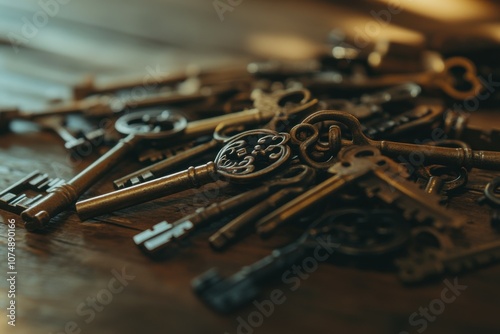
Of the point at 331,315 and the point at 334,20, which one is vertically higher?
the point at 334,20

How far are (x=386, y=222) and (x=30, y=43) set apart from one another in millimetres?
2355

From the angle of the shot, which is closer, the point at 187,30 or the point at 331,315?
the point at 331,315

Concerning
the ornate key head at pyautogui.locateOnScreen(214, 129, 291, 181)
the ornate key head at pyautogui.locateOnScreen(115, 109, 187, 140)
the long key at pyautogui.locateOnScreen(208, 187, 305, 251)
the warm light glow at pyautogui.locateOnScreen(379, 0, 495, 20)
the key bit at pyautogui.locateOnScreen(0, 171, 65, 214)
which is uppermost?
the warm light glow at pyautogui.locateOnScreen(379, 0, 495, 20)

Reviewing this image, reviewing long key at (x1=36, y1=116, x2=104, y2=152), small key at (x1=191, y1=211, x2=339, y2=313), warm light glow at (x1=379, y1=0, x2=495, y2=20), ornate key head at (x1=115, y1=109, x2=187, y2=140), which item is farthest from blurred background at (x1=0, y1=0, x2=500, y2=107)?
small key at (x1=191, y1=211, x2=339, y2=313)

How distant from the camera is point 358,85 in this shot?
6.06 feet

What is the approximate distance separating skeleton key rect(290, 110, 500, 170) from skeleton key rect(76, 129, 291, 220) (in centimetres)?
5

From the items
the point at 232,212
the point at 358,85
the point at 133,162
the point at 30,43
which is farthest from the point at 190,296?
the point at 30,43

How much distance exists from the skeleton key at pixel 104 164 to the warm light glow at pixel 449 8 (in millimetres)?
1505

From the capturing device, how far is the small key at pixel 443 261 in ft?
3.33

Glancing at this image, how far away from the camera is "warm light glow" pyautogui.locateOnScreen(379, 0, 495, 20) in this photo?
241cm

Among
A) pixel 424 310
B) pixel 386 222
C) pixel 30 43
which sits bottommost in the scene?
pixel 424 310

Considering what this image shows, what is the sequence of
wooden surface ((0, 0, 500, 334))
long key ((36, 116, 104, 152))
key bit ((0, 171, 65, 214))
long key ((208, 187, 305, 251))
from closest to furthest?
1. wooden surface ((0, 0, 500, 334))
2. long key ((208, 187, 305, 251))
3. key bit ((0, 171, 65, 214))
4. long key ((36, 116, 104, 152))

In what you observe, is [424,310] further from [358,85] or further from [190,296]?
[358,85]

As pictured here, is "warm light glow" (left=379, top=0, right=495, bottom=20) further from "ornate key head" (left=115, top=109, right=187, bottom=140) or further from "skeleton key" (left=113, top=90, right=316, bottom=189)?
"ornate key head" (left=115, top=109, right=187, bottom=140)
